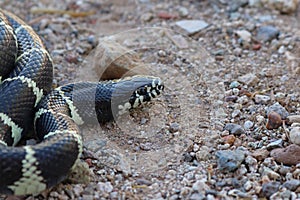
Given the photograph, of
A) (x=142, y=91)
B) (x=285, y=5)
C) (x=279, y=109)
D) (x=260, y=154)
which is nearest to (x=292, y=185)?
(x=260, y=154)

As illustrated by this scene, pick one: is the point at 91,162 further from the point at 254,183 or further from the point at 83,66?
the point at 83,66

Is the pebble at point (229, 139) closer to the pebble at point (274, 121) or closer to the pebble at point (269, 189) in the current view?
the pebble at point (274, 121)

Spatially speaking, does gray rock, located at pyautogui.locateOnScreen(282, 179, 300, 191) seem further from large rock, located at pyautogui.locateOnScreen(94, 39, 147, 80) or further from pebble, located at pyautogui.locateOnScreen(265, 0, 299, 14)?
pebble, located at pyautogui.locateOnScreen(265, 0, 299, 14)

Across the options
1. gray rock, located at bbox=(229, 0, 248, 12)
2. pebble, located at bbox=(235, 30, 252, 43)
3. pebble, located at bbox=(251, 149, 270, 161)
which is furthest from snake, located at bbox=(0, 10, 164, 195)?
gray rock, located at bbox=(229, 0, 248, 12)

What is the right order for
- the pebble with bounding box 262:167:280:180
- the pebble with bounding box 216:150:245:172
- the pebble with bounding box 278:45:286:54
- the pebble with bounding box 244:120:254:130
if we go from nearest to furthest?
1. the pebble with bounding box 262:167:280:180
2. the pebble with bounding box 216:150:245:172
3. the pebble with bounding box 244:120:254:130
4. the pebble with bounding box 278:45:286:54

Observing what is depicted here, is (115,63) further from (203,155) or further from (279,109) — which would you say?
(279,109)

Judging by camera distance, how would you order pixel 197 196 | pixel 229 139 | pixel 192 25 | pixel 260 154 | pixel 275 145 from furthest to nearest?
pixel 192 25
pixel 229 139
pixel 275 145
pixel 260 154
pixel 197 196
